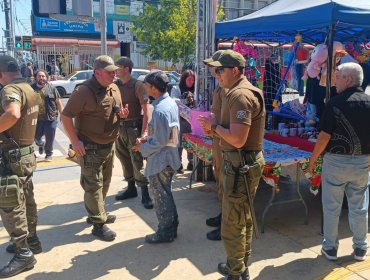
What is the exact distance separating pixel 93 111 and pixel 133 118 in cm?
117

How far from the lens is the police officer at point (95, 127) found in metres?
3.88

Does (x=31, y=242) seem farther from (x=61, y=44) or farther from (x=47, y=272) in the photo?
(x=61, y=44)

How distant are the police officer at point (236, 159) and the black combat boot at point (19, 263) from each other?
1.76 meters

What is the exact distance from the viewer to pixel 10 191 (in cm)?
333

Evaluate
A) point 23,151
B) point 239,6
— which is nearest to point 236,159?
point 23,151

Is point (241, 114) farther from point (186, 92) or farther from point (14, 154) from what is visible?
point (186, 92)

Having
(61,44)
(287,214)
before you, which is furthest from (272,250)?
(61,44)

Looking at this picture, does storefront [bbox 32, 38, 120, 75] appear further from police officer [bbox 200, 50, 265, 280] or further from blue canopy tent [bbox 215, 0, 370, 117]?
police officer [bbox 200, 50, 265, 280]

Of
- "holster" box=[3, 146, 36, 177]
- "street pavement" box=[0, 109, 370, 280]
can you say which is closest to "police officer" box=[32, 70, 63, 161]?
"street pavement" box=[0, 109, 370, 280]

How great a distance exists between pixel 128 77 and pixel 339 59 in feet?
8.22

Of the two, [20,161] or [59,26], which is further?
[59,26]

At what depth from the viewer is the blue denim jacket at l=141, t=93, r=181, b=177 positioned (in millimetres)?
3693

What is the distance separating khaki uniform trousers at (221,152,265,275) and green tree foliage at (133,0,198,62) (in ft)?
76.2

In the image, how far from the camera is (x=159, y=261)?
371 centimetres
